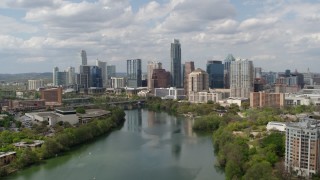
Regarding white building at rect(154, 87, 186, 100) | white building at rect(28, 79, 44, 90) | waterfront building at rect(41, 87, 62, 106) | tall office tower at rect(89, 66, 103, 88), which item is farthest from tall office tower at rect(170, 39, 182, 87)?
waterfront building at rect(41, 87, 62, 106)

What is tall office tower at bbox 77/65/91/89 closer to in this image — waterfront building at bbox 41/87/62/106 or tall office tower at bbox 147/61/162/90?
tall office tower at bbox 147/61/162/90

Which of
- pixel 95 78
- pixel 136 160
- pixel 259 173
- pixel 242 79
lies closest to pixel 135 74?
pixel 95 78

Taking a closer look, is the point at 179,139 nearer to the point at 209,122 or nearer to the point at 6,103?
the point at 209,122

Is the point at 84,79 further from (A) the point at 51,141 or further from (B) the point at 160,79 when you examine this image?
(A) the point at 51,141

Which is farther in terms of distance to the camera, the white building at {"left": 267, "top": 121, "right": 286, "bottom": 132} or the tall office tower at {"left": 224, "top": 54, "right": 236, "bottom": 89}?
the tall office tower at {"left": 224, "top": 54, "right": 236, "bottom": 89}

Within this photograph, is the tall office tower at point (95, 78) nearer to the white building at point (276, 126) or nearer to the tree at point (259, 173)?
the white building at point (276, 126)

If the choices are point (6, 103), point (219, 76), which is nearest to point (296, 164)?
point (6, 103)
